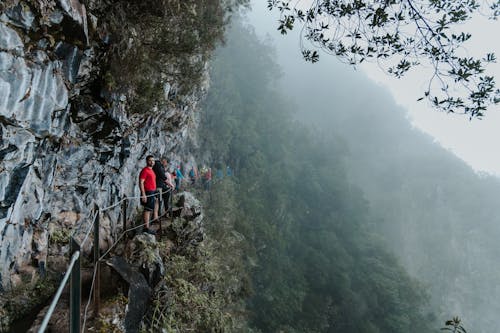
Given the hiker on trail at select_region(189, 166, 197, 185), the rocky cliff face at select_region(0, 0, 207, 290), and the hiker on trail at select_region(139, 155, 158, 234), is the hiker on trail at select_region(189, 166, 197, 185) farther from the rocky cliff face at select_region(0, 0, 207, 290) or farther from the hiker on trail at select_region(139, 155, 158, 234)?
the hiker on trail at select_region(139, 155, 158, 234)

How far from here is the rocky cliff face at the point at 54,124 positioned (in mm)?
3613

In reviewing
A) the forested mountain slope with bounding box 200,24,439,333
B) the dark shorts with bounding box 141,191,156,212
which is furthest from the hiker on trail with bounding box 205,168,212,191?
the dark shorts with bounding box 141,191,156,212

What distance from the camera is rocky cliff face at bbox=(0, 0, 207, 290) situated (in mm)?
3613

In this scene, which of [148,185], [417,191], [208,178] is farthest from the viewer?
[417,191]

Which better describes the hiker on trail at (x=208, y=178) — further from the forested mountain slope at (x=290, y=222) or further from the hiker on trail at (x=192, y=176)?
the hiker on trail at (x=192, y=176)

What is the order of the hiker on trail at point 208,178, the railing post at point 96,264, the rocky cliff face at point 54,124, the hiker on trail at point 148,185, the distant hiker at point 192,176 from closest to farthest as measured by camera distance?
the railing post at point 96,264, the rocky cliff face at point 54,124, the hiker on trail at point 148,185, the distant hiker at point 192,176, the hiker on trail at point 208,178

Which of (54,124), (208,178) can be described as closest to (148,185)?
(54,124)

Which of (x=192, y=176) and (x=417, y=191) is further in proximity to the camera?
(x=417, y=191)

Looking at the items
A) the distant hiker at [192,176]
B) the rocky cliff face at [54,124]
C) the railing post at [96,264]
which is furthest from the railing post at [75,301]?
the distant hiker at [192,176]

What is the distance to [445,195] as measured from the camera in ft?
183

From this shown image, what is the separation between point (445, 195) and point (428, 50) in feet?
208

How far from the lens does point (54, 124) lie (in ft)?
14.7

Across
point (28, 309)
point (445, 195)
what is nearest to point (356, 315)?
point (28, 309)

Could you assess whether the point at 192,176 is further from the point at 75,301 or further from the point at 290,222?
the point at 290,222
